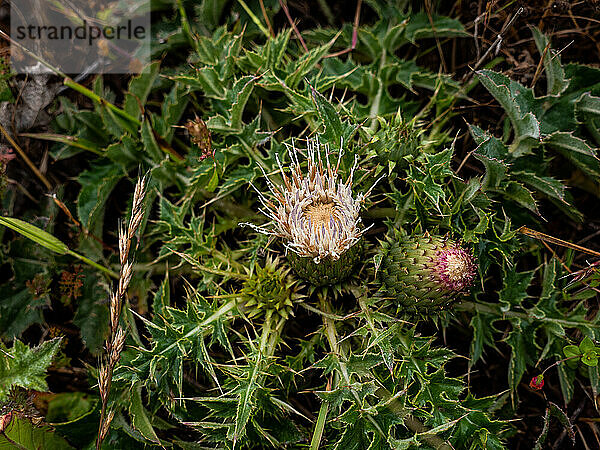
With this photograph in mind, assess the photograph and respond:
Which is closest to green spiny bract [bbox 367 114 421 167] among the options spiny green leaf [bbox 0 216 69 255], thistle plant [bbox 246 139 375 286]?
thistle plant [bbox 246 139 375 286]

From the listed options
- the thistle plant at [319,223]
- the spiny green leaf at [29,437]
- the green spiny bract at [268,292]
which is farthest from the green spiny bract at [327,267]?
the spiny green leaf at [29,437]

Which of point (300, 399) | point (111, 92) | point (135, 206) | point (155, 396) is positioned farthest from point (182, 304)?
point (111, 92)

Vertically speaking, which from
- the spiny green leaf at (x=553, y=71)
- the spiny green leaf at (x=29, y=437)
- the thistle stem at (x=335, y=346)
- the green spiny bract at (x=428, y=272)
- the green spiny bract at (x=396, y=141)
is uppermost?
the spiny green leaf at (x=553, y=71)

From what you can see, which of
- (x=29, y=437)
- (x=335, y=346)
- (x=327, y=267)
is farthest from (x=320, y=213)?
(x=29, y=437)

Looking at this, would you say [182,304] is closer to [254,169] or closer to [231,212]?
[231,212]

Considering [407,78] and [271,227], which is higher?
[407,78]

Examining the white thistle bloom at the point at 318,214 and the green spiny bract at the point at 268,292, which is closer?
the white thistle bloom at the point at 318,214

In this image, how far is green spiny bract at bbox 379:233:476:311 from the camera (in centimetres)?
242

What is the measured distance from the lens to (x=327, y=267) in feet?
8.81

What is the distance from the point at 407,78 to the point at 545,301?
1.60 m

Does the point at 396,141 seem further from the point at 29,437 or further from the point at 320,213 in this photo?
the point at 29,437

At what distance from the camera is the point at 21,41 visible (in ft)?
12.4

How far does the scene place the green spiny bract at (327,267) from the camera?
268 centimetres

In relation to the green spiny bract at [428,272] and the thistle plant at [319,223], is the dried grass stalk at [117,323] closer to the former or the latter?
the thistle plant at [319,223]
